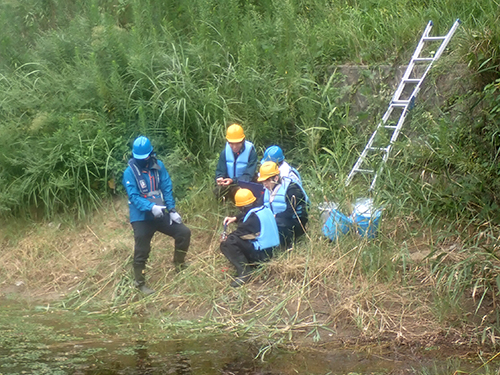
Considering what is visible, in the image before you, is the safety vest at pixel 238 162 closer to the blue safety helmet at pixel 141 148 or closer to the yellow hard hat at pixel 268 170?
the yellow hard hat at pixel 268 170

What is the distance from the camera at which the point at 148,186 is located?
6.74 meters

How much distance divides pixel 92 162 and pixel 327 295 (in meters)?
3.84

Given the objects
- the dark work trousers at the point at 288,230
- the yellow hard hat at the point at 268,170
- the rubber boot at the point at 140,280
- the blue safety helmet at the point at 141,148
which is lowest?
the rubber boot at the point at 140,280

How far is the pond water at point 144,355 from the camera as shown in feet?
16.9

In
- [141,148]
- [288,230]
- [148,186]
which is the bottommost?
[288,230]

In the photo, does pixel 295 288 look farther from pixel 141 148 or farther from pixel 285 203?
pixel 141 148

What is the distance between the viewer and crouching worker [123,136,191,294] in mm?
6586

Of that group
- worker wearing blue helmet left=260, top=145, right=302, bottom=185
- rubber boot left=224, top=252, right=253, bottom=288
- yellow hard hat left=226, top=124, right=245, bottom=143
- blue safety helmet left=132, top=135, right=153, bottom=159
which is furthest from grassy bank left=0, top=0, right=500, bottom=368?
blue safety helmet left=132, top=135, right=153, bottom=159

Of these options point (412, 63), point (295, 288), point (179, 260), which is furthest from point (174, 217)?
point (412, 63)

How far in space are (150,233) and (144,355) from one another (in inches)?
65.4

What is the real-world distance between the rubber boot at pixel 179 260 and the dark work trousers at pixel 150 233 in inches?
3.4

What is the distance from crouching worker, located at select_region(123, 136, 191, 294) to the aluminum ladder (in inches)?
76.2

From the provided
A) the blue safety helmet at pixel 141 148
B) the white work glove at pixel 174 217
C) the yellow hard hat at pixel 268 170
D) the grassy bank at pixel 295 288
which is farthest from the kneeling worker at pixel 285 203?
the blue safety helmet at pixel 141 148

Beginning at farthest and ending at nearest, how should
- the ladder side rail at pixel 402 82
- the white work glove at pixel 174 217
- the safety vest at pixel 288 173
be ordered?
the ladder side rail at pixel 402 82 → the safety vest at pixel 288 173 → the white work glove at pixel 174 217
